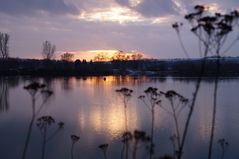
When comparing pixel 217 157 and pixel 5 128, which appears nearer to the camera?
pixel 217 157

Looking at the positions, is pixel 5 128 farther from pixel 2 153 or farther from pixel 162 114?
pixel 162 114

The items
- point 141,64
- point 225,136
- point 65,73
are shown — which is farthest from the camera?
point 141,64

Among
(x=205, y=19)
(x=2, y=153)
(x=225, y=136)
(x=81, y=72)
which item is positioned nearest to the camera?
(x=205, y=19)

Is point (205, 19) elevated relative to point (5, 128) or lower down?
elevated

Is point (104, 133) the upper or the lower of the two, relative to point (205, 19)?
lower

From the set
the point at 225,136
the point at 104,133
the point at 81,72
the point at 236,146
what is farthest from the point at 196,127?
the point at 81,72

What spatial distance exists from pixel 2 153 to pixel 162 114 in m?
8.43

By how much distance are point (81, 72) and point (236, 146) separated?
56.4m

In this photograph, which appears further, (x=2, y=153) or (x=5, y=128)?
(x=5, y=128)

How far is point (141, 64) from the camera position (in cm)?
9650

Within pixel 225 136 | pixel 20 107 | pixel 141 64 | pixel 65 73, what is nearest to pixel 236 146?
pixel 225 136

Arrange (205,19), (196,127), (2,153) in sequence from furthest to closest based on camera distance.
Answer: 1. (196,127)
2. (2,153)
3. (205,19)

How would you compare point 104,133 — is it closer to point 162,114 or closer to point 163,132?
point 163,132

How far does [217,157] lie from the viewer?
9.91 metres
